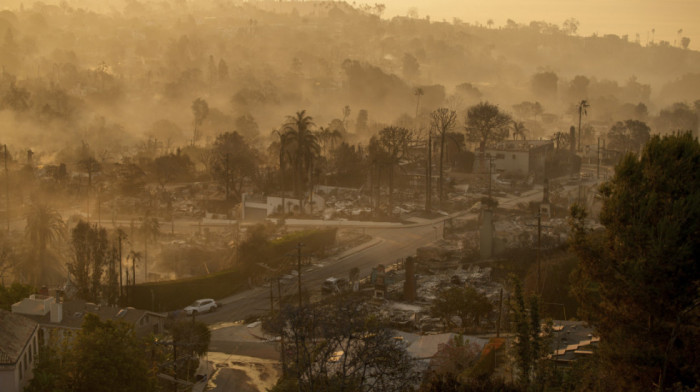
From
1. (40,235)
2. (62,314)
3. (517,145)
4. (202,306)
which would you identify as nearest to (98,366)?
(62,314)

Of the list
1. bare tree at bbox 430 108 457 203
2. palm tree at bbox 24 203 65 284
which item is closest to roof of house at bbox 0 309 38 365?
palm tree at bbox 24 203 65 284

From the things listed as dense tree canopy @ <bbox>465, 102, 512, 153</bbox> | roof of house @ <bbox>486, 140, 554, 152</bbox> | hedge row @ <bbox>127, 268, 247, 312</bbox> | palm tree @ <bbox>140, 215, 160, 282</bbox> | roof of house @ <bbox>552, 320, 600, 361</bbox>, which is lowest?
hedge row @ <bbox>127, 268, 247, 312</bbox>

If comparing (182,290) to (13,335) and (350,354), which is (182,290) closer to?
(13,335)

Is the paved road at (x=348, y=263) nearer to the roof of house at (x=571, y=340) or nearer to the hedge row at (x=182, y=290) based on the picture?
the hedge row at (x=182, y=290)

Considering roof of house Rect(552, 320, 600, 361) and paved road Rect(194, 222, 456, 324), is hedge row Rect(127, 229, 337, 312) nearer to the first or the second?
paved road Rect(194, 222, 456, 324)

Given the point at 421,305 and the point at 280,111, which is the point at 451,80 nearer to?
the point at 280,111
